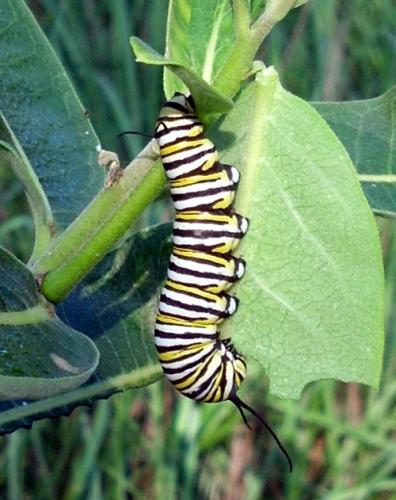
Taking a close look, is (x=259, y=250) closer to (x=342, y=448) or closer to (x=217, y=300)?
(x=217, y=300)

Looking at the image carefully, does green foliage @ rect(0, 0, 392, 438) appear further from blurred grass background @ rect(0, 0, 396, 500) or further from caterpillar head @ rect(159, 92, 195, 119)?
blurred grass background @ rect(0, 0, 396, 500)

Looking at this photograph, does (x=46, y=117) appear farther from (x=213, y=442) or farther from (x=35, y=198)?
(x=213, y=442)

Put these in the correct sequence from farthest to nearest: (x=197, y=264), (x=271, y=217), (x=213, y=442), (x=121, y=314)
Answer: (x=213, y=442) < (x=121, y=314) < (x=197, y=264) < (x=271, y=217)

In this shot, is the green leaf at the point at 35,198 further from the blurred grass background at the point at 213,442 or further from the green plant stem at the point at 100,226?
the blurred grass background at the point at 213,442

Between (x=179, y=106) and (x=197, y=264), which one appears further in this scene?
(x=197, y=264)

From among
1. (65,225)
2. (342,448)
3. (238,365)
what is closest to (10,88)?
(65,225)

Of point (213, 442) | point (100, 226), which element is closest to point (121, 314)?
point (100, 226)

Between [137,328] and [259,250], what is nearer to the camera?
[259,250]
